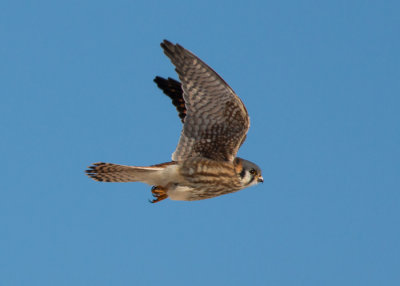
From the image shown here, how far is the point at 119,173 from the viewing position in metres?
8.63

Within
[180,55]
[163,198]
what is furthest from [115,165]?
A: [180,55]

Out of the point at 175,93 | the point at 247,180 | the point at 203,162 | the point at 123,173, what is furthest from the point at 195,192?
the point at 175,93

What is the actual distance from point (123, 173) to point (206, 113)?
119 centimetres

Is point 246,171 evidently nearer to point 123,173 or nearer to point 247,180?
point 247,180

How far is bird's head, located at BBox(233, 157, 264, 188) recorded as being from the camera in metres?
8.89

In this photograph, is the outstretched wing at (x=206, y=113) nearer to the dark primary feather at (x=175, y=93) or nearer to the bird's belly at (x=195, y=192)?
the bird's belly at (x=195, y=192)

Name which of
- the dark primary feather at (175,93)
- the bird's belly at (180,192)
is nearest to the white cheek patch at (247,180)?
the bird's belly at (180,192)

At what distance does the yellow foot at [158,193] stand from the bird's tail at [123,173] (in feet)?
0.45

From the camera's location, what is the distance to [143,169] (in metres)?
8.55

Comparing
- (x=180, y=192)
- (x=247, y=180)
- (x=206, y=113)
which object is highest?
(x=206, y=113)

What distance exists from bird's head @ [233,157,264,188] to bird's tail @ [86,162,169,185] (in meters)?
0.86

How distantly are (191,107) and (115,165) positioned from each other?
107 cm

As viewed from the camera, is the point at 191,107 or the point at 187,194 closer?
the point at 191,107

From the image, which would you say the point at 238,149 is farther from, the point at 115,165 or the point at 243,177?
the point at 115,165
